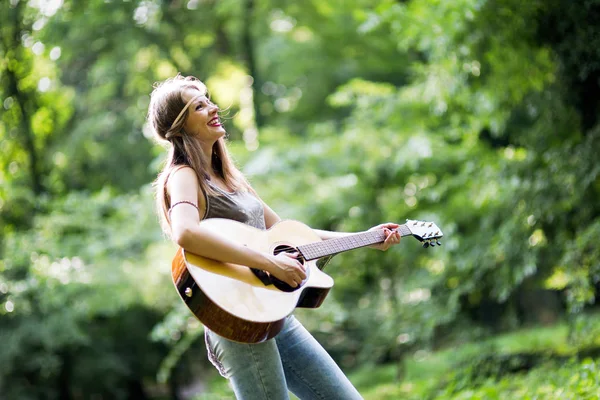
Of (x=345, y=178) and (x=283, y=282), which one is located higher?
(x=283, y=282)

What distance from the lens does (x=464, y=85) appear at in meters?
6.51

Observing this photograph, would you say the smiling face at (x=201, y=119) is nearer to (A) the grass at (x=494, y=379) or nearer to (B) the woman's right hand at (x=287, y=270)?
(B) the woman's right hand at (x=287, y=270)

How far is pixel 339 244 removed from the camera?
110 inches

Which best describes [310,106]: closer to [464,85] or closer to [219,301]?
[464,85]

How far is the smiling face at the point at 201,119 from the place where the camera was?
A: 2.60 m

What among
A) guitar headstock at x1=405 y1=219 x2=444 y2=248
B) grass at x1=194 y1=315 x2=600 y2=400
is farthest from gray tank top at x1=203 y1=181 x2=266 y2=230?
grass at x1=194 y1=315 x2=600 y2=400

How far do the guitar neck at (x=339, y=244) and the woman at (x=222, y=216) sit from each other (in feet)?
0.31

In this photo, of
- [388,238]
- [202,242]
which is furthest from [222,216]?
[388,238]

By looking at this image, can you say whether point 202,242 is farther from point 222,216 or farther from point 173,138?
point 173,138

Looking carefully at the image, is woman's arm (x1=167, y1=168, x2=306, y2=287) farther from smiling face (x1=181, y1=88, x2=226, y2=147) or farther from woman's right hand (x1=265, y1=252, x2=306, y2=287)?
smiling face (x1=181, y1=88, x2=226, y2=147)

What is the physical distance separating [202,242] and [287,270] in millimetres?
328

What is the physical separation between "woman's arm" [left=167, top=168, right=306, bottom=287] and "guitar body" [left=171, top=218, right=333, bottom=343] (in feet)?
0.18

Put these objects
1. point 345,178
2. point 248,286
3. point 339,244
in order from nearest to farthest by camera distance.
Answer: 1. point 248,286
2. point 339,244
3. point 345,178

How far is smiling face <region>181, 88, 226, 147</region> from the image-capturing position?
260 centimetres
